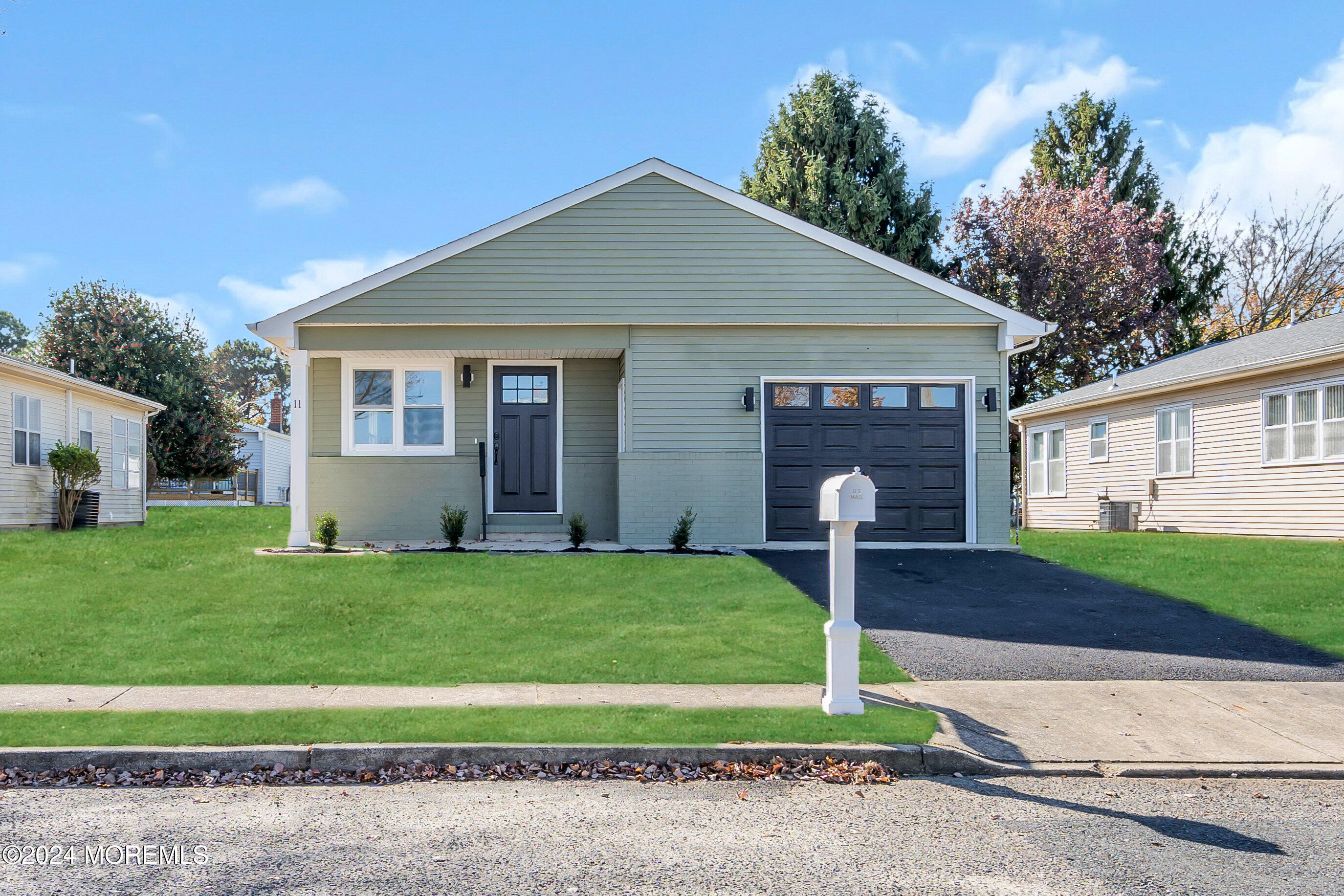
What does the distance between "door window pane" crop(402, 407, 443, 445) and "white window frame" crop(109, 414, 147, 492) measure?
12.2 m

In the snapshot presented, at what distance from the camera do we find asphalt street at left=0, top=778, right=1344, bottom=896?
348 cm

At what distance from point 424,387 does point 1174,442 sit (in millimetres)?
15307

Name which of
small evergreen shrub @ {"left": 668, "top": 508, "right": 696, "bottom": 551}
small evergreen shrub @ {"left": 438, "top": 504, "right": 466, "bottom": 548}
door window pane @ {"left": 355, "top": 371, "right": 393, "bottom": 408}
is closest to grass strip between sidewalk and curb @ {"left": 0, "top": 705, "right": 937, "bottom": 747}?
small evergreen shrub @ {"left": 668, "top": 508, "right": 696, "bottom": 551}

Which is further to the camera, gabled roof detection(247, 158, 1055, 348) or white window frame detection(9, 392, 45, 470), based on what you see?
white window frame detection(9, 392, 45, 470)

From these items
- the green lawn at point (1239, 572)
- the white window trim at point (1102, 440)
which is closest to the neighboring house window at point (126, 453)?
the green lawn at point (1239, 572)

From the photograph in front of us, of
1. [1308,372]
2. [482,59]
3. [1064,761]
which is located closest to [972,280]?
[1308,372]

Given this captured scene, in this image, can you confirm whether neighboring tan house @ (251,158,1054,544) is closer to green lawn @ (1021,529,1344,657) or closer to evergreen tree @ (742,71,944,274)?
green lawn @ (1021,529,1344,657)

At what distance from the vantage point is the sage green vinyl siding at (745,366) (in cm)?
1333

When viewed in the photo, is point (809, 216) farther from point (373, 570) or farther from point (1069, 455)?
point (373, 570)

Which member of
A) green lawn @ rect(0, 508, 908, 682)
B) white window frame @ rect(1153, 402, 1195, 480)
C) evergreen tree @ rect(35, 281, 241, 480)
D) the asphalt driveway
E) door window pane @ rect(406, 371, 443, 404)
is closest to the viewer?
green lawn @ rect(0, 508, 908, 682)

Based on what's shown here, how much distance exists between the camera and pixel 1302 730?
578cm

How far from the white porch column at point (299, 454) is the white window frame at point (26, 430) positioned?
854cm

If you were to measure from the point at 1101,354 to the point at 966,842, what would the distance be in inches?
1254
